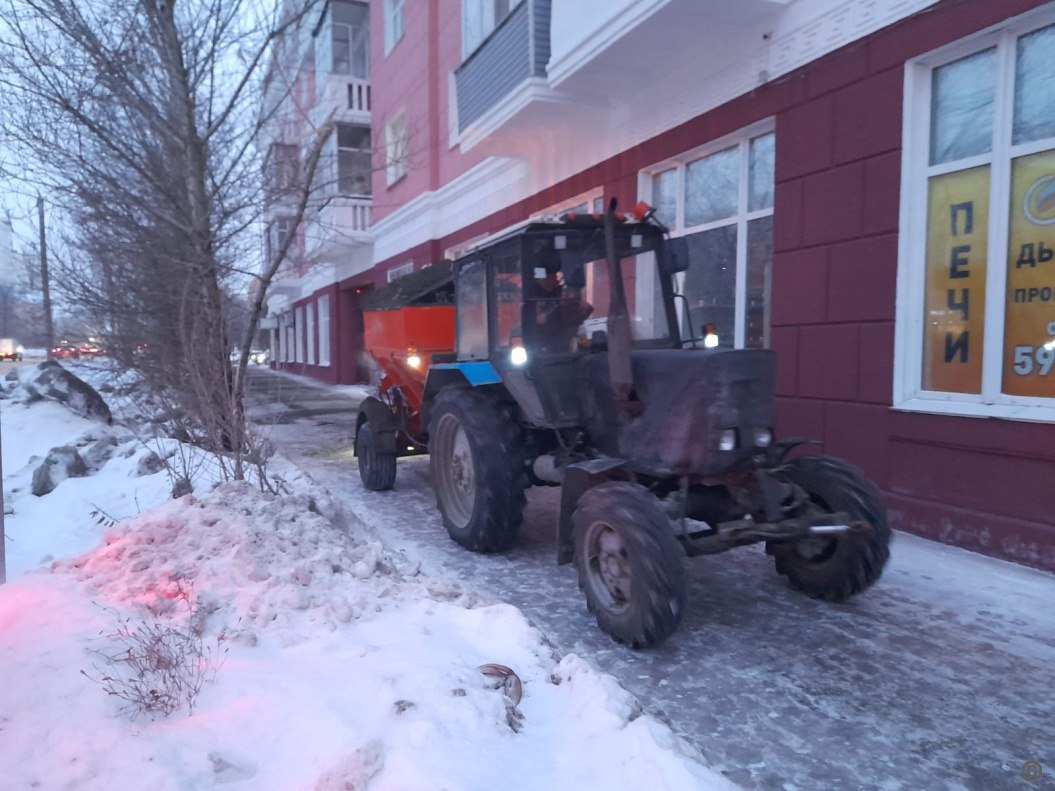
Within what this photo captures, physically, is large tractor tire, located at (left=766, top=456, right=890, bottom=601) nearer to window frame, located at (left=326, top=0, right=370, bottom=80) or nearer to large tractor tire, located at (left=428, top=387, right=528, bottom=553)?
large tractor tire, located at (left=428, top=387, right=528, bottom=553)

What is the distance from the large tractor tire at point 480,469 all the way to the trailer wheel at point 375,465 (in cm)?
180

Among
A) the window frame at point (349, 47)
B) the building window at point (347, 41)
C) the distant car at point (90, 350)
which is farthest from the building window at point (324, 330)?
the distant car at point (90, 350)

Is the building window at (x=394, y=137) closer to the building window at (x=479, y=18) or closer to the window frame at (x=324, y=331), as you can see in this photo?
the building window at (x=479, y=18)

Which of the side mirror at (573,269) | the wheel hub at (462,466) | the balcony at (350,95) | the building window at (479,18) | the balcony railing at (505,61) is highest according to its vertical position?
the balcony at (350,95)

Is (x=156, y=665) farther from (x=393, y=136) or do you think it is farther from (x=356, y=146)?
(x=356, y=146)

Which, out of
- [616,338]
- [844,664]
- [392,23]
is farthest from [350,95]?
[844,664]

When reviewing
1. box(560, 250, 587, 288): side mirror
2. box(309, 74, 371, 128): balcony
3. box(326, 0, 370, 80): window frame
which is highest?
box(326, 0, 370, 80): window frame

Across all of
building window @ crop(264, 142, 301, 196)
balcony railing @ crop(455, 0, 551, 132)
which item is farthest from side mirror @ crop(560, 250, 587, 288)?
building window @ crop(264, 142, 301, 196)

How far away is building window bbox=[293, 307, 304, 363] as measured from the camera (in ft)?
104

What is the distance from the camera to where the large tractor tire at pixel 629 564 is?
3516 millimetres

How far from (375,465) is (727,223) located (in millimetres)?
4430

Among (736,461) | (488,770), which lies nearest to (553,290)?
(736,461)

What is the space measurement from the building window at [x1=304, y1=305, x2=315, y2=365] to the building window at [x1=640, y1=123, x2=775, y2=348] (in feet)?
73.5

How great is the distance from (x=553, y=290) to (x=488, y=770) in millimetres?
3139
